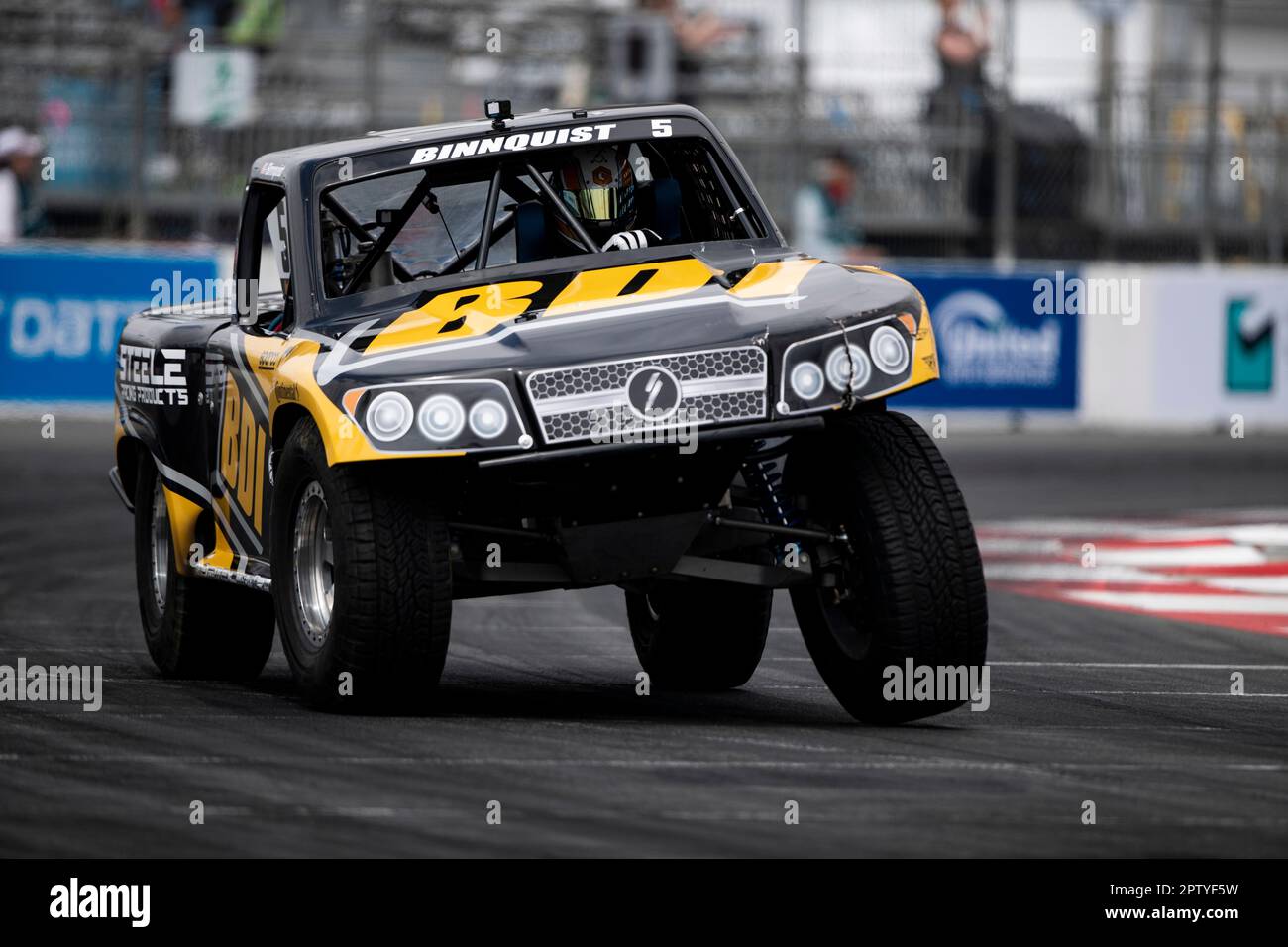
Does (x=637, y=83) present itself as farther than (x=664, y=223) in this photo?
Yes

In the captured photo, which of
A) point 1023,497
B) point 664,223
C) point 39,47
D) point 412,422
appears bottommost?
point 1023,497

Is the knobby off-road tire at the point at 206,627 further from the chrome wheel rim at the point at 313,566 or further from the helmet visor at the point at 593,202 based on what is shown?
the helmet visor at the point at 593,202

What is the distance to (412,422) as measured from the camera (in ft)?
22.0

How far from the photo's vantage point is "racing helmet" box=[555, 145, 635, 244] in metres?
8.09

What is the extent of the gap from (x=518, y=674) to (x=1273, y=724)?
109 inches

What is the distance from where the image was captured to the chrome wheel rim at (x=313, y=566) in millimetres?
7348

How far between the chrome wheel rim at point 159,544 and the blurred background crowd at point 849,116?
1272cm

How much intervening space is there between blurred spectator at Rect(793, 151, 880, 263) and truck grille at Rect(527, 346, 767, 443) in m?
15.0

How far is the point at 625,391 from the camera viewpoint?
678cm

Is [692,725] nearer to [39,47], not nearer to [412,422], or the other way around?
[412,422]

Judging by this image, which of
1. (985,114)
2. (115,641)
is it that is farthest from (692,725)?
(985,114)

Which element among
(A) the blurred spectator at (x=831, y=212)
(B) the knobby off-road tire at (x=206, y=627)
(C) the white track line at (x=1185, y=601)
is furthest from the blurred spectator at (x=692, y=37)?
(B) the knobby off-road tire at (x=206, y=627)

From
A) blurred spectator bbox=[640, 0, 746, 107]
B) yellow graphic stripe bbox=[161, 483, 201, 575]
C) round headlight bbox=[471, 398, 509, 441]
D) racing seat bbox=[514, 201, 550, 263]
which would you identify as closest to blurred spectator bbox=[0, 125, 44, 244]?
blurred spectator bbox=[640, 0, 746, 107]

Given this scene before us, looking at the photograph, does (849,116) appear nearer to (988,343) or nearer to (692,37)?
(692,37)
